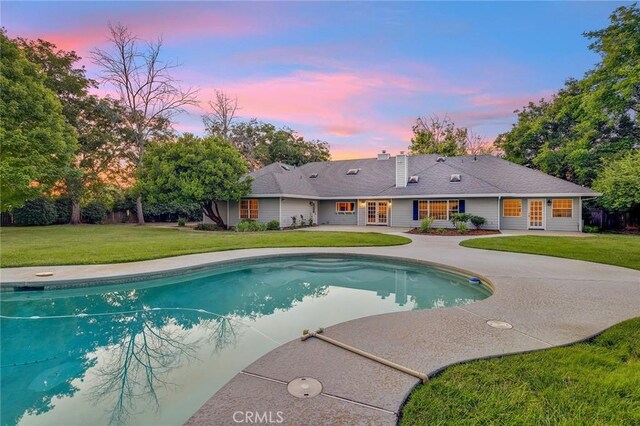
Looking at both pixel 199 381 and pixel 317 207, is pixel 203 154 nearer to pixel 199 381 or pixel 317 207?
pixel 317 207

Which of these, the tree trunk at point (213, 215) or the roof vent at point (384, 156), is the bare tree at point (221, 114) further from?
the roof vent at point (384, 156)

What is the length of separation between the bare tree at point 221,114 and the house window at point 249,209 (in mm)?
10851

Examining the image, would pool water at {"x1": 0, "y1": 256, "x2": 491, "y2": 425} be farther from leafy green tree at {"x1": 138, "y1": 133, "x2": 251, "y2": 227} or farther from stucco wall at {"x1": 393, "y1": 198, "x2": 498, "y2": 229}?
stucco wall at {"x1": 393, "y1": 198, "x2": 498, "y2": 229}

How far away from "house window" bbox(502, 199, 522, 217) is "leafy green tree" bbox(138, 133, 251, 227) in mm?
14669

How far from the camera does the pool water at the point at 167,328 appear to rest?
3.08 metres

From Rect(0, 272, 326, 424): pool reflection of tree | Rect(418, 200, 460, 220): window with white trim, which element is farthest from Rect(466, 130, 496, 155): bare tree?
Rect(0, 272, 326, 424): pool reflection of tree

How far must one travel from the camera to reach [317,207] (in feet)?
73.4

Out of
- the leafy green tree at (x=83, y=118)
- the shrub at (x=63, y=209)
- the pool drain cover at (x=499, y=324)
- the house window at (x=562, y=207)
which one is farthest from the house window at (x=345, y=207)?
the shrub at (x=63, y=209)

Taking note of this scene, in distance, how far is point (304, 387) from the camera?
2561mm

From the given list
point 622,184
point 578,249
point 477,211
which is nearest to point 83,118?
point 477,211

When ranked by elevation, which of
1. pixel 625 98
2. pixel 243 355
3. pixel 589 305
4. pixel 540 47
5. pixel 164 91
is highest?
pixel 164 91

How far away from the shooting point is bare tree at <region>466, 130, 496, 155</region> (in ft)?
108

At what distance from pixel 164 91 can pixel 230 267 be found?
19968 millimetres

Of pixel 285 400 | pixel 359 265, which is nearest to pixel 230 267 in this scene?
pixel 359 265
